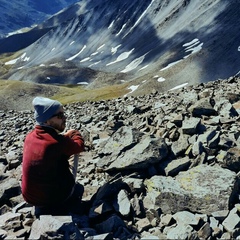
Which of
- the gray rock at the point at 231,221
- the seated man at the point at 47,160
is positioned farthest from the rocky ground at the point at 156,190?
the seated man at the point at 47,160

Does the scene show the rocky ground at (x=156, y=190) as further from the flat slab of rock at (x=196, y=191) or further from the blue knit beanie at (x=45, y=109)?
the blue knit beanie at (x=45, y=109)

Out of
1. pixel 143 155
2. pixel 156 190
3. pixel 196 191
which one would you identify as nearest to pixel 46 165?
pixel 156 190

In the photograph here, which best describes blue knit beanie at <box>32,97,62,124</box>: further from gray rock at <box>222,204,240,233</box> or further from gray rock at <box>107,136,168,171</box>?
gray rock at <box>222,204,240,233</box>

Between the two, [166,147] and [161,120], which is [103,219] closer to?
[166,147]

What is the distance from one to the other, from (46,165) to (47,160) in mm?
137

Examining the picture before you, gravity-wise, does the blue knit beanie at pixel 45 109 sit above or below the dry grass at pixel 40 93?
above

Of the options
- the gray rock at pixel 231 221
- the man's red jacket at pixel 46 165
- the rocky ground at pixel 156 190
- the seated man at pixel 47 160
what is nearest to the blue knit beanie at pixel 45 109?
the seated man at pixel 47 160

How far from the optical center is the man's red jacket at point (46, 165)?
8750 millimetres

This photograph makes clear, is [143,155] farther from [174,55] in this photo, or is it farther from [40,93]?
[174,55]

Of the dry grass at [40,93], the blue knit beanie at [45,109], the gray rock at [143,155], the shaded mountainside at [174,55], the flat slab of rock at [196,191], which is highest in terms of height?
the blue knit beanie at [45,109]

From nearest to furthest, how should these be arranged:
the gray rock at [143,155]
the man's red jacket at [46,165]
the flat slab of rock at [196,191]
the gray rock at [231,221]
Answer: the gray rock at [231,221] → the man's red jacket at [46,165] → the flat slab of rock at [196,191] → the gray rock at [143,155]

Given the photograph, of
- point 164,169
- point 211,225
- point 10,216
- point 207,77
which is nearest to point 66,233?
point 10,216

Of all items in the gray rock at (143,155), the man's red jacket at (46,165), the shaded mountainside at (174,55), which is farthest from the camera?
the shaded mountainside at (174,55)

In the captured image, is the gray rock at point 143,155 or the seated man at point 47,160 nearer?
the seated man at point 47,160
